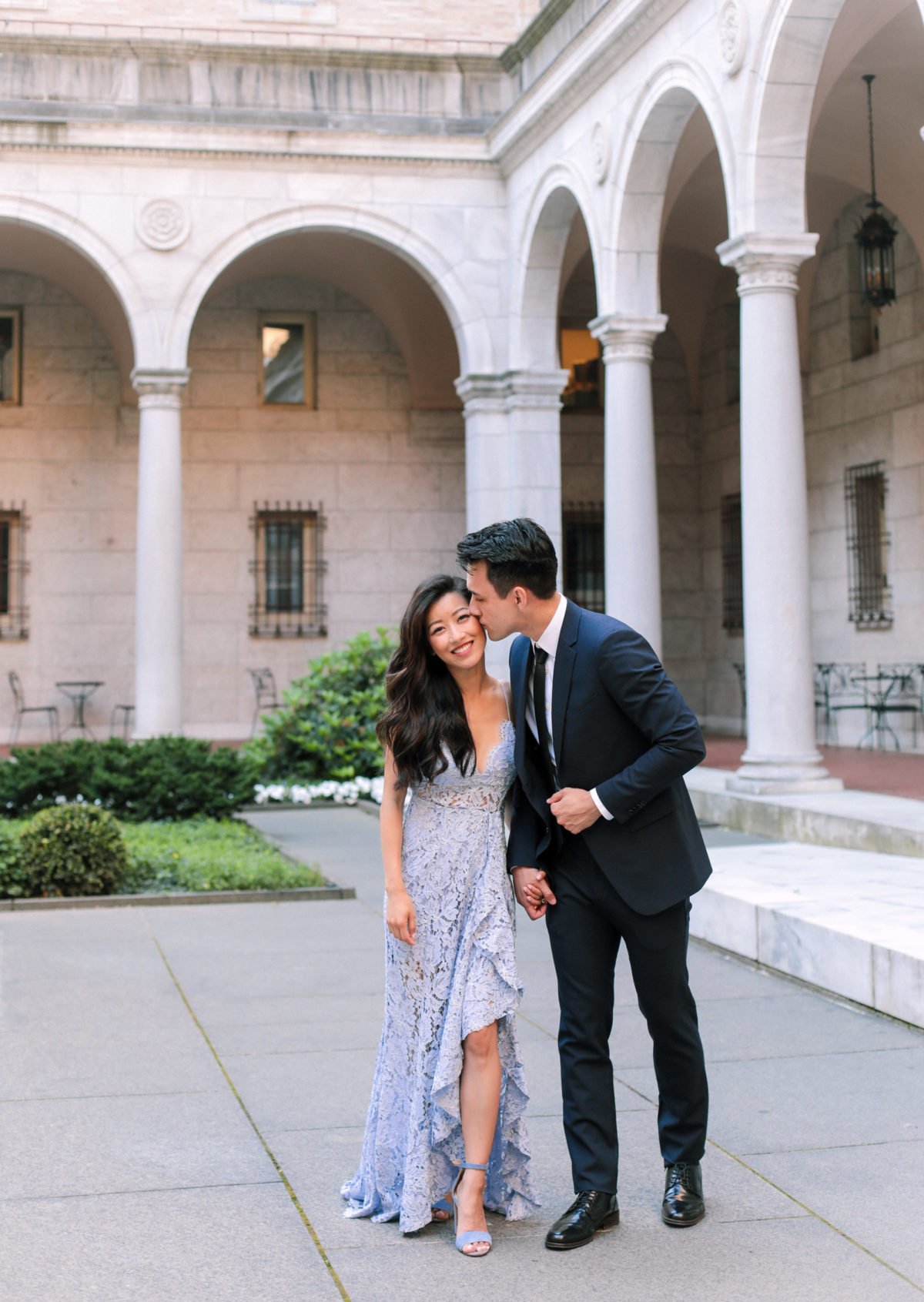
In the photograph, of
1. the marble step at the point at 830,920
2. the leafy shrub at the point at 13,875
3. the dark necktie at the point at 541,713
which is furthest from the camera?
the leafy shrub at the point at 13,875

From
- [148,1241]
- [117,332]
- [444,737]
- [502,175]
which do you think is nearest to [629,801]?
[444,737]

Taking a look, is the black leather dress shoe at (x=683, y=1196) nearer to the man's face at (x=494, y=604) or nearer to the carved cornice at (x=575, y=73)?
the man's face at (x=494, y=604)

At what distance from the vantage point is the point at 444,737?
13.5 feet

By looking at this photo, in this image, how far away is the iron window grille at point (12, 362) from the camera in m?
22.2

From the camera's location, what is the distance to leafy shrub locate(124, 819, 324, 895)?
9.87 metres

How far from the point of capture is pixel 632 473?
1527 cm

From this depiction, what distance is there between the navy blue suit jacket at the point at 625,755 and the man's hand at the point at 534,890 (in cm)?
3

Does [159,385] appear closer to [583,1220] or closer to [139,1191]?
[139,1191]

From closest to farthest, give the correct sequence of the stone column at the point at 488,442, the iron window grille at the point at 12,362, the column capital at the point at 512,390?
the column capital at the point at 512,390 → the stone column at the point at 488,442 → the iron window grille at the point at 12,362

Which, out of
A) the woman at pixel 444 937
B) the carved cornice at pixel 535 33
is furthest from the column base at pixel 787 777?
the carved cornice at pixel 535 33

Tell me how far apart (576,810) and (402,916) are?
1.80ft

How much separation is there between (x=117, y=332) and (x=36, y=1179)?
722 inches

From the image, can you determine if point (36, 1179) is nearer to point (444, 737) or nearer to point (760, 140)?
point (444, 737)

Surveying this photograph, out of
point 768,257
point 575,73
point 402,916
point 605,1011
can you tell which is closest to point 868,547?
point 575,73
